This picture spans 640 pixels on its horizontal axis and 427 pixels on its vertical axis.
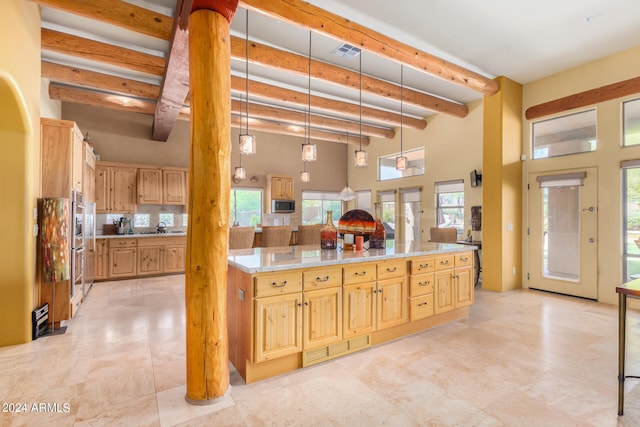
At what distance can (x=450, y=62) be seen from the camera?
4590 millimetres

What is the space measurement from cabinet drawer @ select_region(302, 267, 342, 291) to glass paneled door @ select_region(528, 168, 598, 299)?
4363 mm

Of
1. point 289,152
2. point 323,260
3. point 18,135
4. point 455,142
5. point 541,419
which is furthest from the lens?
point 289,152

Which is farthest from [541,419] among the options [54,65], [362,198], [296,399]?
[362,198]

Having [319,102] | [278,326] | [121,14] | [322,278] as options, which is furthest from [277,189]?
[278,326]

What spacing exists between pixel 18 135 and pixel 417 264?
4168 millimetres

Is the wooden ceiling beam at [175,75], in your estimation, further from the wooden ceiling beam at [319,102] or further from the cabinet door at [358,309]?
the cabinet door at [358,309]

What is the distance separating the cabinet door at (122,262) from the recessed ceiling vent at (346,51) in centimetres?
519

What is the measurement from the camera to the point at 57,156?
367 cm

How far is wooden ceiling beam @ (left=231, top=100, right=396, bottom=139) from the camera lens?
667cm

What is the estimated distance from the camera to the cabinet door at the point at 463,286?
382 centimetres

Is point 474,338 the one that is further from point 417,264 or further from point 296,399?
point 296,399

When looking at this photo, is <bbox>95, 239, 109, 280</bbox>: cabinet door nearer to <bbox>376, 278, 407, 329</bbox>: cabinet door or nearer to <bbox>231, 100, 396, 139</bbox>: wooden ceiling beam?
<bbox>231, 100, 396, 139</bbox>: wooden ceiling beam

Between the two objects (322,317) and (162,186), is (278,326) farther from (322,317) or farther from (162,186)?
(162,186)

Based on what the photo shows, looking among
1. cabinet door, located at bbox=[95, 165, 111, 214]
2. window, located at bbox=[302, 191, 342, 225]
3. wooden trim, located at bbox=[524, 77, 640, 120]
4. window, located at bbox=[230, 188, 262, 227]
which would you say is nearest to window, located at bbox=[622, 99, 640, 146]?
wooden trim, located at bbox=[524, 77, 640, 120]
